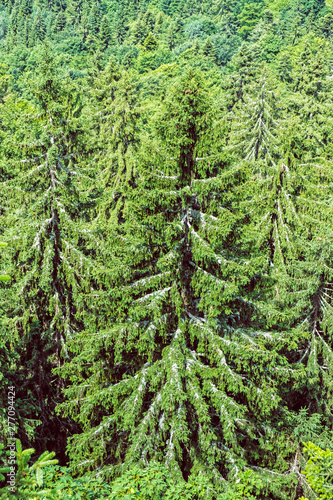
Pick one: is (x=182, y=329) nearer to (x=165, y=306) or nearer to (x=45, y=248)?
(x=165, y=306)

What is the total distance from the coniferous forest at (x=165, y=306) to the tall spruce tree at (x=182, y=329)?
0.15 feet

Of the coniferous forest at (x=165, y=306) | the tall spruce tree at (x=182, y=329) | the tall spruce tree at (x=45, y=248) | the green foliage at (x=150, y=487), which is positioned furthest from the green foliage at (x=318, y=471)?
the tall spruce tree at (x=45, y=248)

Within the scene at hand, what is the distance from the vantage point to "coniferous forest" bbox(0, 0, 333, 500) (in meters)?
8.06

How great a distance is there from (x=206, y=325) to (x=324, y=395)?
757 cm

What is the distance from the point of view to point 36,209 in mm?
11852

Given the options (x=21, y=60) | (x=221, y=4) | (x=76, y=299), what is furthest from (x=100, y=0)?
(x=76, y=299)

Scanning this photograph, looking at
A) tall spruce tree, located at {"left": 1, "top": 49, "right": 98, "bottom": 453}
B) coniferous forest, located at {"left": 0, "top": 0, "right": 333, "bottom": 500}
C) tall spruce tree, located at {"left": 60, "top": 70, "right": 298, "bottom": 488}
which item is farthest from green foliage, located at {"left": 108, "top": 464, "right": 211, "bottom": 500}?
tall spruce tree, located at {"left": 1, "top": 49, "right": 98, "bottom": 453}

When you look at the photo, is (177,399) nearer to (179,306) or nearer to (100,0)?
(179,306)

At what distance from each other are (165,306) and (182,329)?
685mm

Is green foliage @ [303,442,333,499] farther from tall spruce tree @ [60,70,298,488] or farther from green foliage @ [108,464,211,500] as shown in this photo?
tall spruce tree @ [60,70,298,488]

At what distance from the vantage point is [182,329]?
8.69m

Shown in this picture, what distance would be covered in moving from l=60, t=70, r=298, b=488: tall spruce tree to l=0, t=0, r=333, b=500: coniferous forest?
44mm

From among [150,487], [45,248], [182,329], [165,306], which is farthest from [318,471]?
[45,248]

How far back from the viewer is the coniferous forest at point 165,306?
8.06 m
